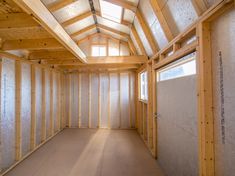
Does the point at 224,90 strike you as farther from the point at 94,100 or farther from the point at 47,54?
the point at 94,100

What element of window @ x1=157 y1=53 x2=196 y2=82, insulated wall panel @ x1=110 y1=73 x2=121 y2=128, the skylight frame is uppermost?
the skylight frame

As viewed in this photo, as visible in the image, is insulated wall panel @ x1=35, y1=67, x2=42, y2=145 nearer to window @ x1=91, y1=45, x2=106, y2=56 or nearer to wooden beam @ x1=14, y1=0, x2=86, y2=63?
window @ x1=91, y1=45, x2=106, y2=56

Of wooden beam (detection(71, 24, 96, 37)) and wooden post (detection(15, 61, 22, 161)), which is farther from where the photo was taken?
wooden beam (detection(71, 24, 96, 37))

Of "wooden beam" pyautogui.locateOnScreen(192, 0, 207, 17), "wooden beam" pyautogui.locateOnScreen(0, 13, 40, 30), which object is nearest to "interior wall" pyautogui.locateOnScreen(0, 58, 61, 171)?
"wooden beam" pyautogui.locateOnScreen(0, 13, 40, 30)

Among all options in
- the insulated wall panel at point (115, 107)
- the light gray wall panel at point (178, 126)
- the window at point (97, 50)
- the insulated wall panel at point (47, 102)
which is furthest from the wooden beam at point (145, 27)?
the insulated wall panel at point (47, 102)

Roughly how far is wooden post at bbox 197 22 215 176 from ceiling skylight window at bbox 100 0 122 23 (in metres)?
2.12

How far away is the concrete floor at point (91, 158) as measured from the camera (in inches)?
105

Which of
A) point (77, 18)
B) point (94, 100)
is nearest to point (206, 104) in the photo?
point (77, 18)

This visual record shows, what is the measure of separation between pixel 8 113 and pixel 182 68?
3.24 m

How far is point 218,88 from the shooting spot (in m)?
1.34

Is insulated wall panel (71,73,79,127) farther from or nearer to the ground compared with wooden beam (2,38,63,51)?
nearer to the ground

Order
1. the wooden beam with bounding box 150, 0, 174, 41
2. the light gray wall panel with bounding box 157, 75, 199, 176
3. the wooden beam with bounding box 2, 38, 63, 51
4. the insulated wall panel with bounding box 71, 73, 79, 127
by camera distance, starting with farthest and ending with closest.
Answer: the insulated wall panel with bounding box 71, 73, 79, 127, the wooden beam with bounding box 2, 38, 63, 51, the wooden beam with bounding box 150, 0, 174, 41, the light gray wall panel with bounding box 157, 75, 199, 176

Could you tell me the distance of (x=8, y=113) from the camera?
279cm

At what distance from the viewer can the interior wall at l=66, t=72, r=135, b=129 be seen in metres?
5.58
